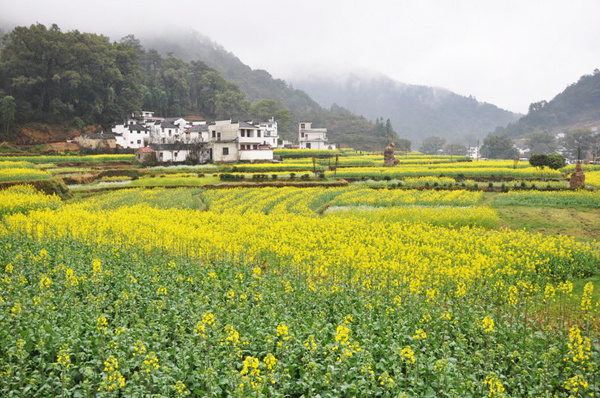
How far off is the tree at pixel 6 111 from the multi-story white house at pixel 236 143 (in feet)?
96.7

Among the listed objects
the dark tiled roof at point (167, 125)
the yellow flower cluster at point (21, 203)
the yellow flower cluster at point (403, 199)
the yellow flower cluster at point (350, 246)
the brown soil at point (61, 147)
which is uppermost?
the dark tiled roof at point (167, 125)

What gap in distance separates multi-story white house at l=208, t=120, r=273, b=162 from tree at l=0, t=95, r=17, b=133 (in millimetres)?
29483

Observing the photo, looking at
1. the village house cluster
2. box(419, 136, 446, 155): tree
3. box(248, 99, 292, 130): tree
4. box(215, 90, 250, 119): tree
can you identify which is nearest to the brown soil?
the village house cluster

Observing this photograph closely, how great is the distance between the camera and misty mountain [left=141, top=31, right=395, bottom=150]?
120625mm

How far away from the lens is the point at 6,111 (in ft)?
203

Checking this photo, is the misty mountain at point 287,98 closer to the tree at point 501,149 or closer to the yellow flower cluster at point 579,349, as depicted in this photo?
the tree at point 501,149

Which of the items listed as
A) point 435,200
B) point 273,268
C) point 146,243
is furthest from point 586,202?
point 146,243

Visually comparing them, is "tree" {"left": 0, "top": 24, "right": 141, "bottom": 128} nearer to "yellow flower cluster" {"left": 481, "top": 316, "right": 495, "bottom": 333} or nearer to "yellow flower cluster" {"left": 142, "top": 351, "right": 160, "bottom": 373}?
"yellow flower cluster" {"left": 142, "top": 351, "right": 160, "bottom": 373}

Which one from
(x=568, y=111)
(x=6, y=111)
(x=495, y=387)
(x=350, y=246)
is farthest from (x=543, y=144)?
(x=495, y=387)

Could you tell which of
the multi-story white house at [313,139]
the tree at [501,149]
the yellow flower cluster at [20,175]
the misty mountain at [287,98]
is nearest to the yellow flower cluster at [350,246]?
the yellow flower cluster at [20,175]

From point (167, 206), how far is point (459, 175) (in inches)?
1079

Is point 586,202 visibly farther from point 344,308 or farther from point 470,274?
point 344,308

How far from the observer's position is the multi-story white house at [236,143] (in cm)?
5878

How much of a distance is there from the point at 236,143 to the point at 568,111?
143798 millimetres
